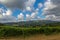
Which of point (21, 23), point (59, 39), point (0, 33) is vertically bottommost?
point (59, 39)

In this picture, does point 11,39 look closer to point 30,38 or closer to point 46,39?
point 30,38

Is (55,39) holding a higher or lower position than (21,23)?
lower

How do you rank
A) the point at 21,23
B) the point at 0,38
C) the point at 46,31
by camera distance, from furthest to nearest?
the point at 21,23 < the point at 46,31 < the point at 0,38

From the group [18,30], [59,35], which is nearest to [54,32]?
[59,35]

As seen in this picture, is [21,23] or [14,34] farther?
→ [21,23]

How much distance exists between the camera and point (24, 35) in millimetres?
20688

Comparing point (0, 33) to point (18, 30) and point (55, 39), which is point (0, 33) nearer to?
point (18, 30)

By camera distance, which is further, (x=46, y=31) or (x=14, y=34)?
(x=46, y=31)

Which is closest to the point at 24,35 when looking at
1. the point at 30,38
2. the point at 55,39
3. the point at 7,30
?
the point at 30,38

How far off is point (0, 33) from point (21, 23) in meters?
6.76

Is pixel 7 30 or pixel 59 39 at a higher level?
pixel 7 30

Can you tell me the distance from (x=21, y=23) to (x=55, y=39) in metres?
7.99

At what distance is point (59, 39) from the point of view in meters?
20.1

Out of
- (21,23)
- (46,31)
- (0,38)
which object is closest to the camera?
(0,38)
